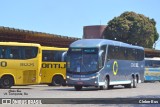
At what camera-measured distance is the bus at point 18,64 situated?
90.0 feet

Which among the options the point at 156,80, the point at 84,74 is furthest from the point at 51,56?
the point at 156,80

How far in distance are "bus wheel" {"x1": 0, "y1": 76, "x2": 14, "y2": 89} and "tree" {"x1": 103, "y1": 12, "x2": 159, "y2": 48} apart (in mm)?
46795

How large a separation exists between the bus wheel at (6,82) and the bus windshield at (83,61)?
3839mm

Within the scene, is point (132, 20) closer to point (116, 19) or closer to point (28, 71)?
point (116, 19)

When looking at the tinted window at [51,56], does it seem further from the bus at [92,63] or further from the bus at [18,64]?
the bus at [92,63]

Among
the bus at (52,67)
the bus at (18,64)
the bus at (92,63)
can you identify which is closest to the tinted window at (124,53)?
the bus at (92,63)

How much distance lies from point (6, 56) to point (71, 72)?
4.42 meters

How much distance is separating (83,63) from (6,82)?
5112 millimetres

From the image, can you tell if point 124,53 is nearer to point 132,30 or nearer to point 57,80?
point 57,80

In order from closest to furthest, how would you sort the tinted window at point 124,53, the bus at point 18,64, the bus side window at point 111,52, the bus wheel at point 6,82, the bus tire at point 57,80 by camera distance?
the bus wheel at point 6,82
the bus at point 18,64
the bus side window at point 111,52
the tinted window at point 124,53
the bus tire at point 57,80

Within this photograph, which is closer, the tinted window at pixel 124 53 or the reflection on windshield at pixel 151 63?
the tinted window at pixel 124 53

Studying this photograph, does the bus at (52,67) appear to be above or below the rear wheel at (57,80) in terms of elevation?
above

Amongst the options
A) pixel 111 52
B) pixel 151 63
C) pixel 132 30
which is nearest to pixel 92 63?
pixel 111 52

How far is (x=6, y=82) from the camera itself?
89.5 feet
